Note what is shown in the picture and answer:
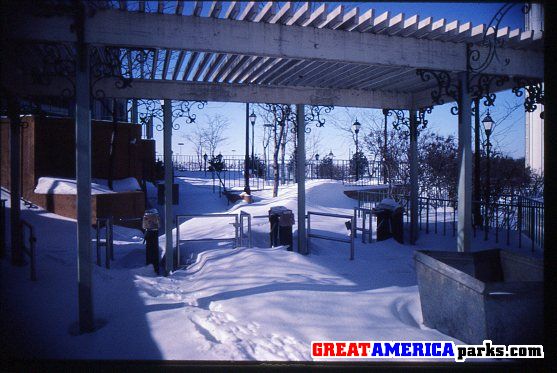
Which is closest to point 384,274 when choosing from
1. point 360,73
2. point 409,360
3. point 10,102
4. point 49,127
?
point 409,360

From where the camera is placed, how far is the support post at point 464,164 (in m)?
5.57

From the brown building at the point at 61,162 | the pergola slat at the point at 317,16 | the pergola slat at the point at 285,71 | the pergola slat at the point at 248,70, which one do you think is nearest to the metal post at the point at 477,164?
the pergola slat at the point at 285,71

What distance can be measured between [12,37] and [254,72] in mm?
3793

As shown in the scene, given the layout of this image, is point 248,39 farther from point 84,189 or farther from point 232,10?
point 84,189

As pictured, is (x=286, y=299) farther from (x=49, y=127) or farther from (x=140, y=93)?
(x=49, y=127)

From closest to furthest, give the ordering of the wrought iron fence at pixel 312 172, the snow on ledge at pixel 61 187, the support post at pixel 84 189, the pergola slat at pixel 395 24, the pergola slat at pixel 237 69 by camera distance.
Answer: the support post at pixel 84 189, the pergola slat at pixel 395 24, the pergola slat at pixel 237 69, the snow on ledge at pixel 61 187, the wrought iron fence at pixel 312 172

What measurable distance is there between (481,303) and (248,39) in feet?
12.6

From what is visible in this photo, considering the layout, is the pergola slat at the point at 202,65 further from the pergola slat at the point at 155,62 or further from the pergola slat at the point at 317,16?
the pergola slat at the point at 317,16

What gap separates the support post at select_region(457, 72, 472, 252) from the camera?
557 centimetres

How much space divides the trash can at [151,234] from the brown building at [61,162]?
4.36 m

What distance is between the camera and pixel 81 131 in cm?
396

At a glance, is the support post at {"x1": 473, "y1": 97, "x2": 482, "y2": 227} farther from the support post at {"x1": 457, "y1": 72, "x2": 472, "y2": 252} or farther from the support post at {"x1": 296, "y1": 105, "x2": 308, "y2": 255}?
the support post at {"x1": 296, "y1": 105, "x2": 308, "y2": 255}

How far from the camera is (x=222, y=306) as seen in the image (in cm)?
456

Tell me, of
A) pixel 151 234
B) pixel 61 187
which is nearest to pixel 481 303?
pixel 151 234
